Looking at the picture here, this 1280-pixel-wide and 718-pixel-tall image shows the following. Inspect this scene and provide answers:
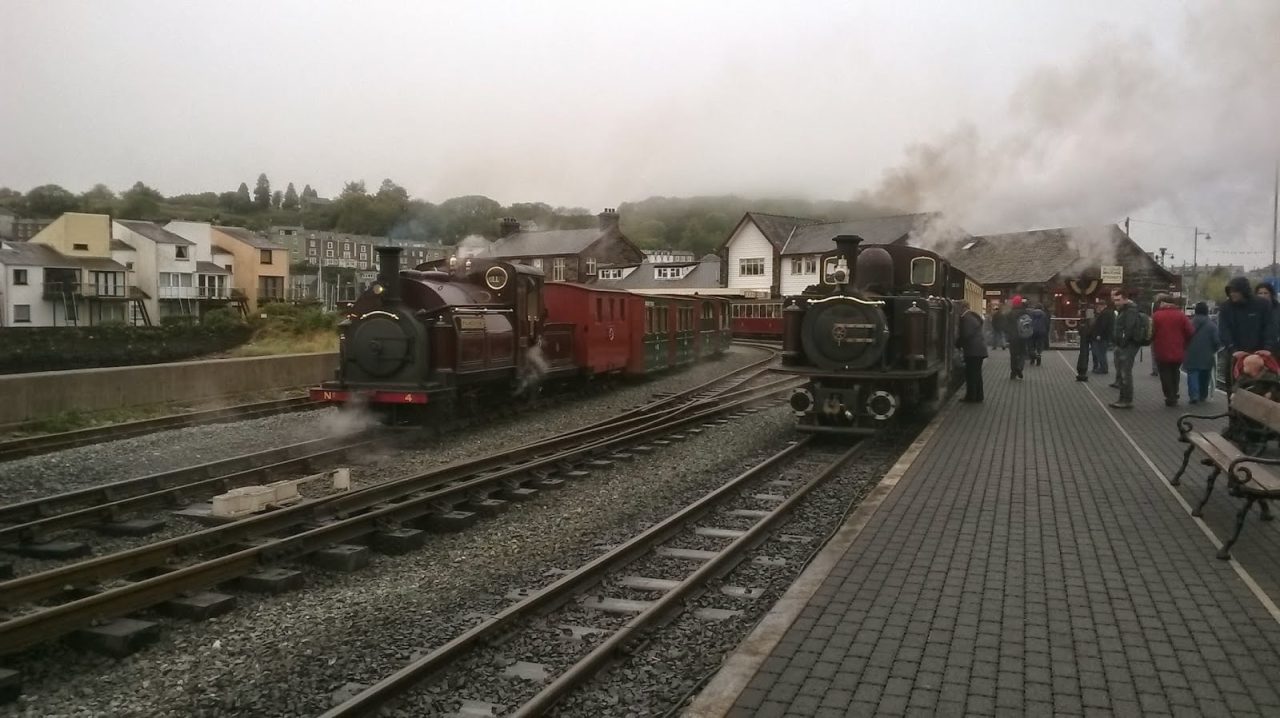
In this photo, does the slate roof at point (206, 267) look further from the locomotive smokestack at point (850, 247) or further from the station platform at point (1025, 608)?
the station platform at point (1025, 608)

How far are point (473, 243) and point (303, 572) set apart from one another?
16.0m

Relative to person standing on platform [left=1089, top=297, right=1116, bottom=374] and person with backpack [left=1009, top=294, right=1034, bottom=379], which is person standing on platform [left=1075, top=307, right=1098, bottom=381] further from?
person with backpack [left=1009, top=294, right=1034, bottom=379]

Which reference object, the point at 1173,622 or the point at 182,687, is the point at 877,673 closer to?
the point at 1173,622

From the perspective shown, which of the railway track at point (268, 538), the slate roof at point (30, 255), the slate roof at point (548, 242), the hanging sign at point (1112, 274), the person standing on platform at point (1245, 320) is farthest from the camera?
the slate roof at point (548, 242)

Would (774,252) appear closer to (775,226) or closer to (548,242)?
(775,226)

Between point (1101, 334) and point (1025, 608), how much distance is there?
15929 mm

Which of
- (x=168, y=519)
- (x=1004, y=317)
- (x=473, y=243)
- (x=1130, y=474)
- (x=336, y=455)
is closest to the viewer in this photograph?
(x=168, y=519)

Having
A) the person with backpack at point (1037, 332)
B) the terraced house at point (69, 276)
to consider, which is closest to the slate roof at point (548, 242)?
the terraced house at point (69, 276)

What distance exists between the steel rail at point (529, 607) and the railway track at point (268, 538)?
5.85 ft

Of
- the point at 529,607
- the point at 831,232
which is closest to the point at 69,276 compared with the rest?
the point at 529,607

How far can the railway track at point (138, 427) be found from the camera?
11.1 m

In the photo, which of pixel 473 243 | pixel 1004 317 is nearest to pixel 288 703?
pixel 473 243

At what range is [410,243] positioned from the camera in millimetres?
21953

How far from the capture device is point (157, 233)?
35375 millimetres
